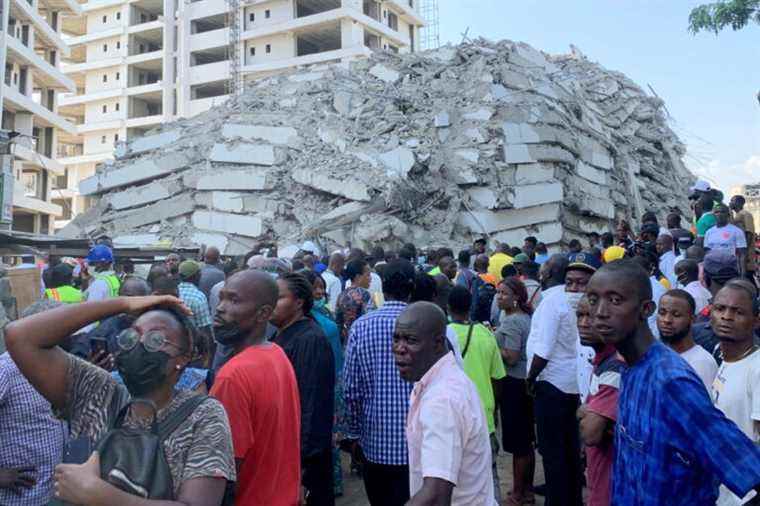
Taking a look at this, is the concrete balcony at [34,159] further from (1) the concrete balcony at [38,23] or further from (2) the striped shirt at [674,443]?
(2) the striped shirt at [674,443]

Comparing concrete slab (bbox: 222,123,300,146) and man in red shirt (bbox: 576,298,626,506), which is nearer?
man in red shirt (bbox: 576,298,626,506)

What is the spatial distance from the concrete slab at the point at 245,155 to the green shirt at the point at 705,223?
12.3m

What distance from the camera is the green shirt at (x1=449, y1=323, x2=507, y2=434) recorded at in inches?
181

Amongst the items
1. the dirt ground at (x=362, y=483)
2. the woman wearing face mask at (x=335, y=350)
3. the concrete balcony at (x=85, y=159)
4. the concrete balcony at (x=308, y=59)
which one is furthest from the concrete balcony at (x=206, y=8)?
the dirt ground at (x=362, y=483)

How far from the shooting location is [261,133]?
A: 63.9ft

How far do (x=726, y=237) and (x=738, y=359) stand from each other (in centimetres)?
541

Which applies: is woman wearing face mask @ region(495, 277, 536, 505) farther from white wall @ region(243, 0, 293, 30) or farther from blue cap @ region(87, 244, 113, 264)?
white wall @ region(243, 0, 293, 30)

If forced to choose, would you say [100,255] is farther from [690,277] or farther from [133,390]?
[133,390]

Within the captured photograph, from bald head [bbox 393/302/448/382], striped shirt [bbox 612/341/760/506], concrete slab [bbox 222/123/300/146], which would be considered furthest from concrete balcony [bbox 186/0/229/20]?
striped shirt [bbox 612/341/760/506]

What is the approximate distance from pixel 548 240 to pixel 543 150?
2399mm

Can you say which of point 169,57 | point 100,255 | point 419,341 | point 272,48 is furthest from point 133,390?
point 169,57

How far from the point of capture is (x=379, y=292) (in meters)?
8.20

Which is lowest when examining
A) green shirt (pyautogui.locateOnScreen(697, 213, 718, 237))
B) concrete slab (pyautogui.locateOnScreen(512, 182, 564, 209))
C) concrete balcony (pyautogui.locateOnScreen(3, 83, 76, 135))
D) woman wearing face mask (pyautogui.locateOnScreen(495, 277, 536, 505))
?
woman wearing face mask (pyautogui.locateOnScreen(495, 277, 536, 505))

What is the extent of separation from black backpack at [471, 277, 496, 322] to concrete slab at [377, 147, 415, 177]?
9.03 m
